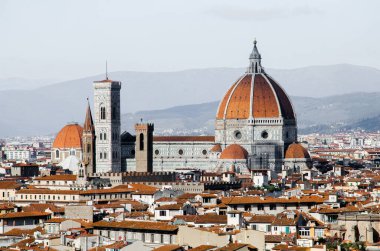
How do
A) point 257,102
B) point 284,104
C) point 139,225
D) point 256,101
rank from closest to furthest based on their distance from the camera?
point 139,225 → point 257,102 → point 256,101 → point 284,104

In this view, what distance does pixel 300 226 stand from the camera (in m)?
57.4

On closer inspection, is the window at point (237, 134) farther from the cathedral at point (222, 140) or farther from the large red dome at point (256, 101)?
the large red dome at point (256, 101)

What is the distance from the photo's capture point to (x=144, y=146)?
134250 mm

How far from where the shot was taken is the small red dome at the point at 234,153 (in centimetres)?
13212

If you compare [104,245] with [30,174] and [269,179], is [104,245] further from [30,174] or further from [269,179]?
[30,174]

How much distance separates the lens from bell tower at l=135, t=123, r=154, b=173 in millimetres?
133250

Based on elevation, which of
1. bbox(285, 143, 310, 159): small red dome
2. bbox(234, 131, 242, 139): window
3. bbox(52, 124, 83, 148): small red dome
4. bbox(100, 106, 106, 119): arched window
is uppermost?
bbox(100, 106, 106, 119): arched window

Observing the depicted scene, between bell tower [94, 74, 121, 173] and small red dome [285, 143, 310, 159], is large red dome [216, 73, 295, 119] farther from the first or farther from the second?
bell tower [94, 74, 121, 173]

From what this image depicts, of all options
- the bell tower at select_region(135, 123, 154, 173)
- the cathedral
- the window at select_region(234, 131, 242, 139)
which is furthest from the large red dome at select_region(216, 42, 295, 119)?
the bell tower at select_region(135, 123, 154, 173)

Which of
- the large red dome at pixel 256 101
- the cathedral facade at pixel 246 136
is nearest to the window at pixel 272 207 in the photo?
the cathedral facade at pixel 246 136

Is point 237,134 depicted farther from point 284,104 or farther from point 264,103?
point 284,104

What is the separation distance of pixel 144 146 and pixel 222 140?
918cm

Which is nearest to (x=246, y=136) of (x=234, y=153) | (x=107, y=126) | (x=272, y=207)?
(x=234, y=153)

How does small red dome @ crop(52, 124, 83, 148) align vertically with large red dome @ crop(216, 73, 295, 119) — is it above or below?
below
